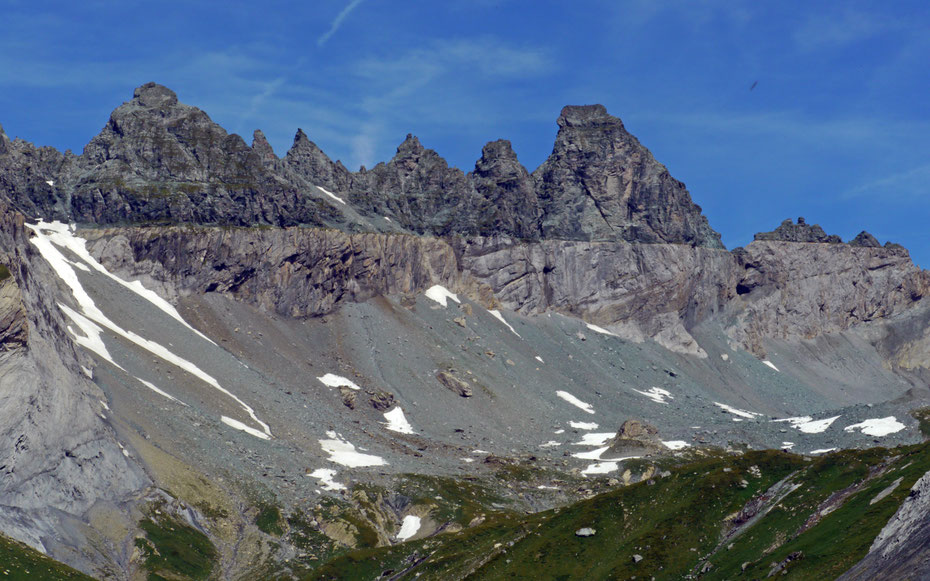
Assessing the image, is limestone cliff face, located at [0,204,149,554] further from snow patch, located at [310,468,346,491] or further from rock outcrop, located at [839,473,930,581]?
rock outcrop, located at [839,473,930,581]

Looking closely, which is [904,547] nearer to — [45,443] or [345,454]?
[45,443]

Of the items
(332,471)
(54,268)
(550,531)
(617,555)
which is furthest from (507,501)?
(54,268)

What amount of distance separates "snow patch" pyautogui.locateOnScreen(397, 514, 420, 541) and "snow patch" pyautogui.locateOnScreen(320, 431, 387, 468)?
801 inches

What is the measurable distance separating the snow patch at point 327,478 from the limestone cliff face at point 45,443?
87.9ft

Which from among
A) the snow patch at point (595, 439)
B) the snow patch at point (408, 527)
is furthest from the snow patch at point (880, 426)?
the snow patch at point (408, 527)

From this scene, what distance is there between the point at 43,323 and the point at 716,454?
11213 cm

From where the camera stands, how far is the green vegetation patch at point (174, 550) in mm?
105625

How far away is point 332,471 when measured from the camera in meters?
146

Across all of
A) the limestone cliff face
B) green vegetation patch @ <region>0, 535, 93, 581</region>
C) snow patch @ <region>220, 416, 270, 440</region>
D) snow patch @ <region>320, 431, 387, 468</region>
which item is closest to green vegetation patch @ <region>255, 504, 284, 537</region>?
the limestone cliff face

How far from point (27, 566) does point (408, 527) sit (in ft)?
178

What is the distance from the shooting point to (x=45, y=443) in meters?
115

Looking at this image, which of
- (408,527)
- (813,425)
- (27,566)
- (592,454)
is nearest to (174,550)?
(27,566)

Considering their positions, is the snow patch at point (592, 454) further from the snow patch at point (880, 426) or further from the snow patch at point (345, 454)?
the snow patch at point (880, 426)

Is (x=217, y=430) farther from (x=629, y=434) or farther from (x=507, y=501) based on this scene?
(x=629, y=434)
